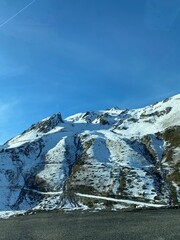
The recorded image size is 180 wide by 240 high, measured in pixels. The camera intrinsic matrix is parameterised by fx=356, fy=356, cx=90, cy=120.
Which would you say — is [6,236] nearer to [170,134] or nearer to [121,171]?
[121,171]

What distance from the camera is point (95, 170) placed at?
132 metres

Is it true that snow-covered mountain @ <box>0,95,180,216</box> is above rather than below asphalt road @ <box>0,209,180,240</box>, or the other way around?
above

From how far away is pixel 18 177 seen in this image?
140375 millimetres

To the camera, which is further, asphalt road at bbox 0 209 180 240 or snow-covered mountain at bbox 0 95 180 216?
snow-covered mountain at bbox 0 95 180 216

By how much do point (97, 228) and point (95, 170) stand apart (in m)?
80.2

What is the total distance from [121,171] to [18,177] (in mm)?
42171

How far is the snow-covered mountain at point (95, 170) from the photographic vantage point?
104m

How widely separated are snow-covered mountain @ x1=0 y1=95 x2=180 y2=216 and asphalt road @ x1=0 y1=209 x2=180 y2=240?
32.5 meters

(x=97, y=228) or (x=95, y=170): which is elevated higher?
(x=95, y=170)

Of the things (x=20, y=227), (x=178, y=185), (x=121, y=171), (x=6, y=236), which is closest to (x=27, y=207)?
(x=121, y=171)

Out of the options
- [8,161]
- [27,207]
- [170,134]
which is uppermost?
[170,134]

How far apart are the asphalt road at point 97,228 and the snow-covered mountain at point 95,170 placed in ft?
106

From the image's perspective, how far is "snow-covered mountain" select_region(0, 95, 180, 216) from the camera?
104 metres

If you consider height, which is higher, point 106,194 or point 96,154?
point 96,154
